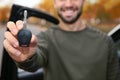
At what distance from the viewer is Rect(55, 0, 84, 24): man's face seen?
2449mm

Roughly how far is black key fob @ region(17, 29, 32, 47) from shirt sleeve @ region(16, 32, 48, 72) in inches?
9.3

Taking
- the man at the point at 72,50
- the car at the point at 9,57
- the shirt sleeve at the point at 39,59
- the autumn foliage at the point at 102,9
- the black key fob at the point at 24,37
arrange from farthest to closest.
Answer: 1. the autumn foliage at the point at 102,9
2. the car at the point at 9,57
3. the man at the point at 72,50
4. the shirt sleeve at the point at 39,59
5. the black key fob at the point at 24,37

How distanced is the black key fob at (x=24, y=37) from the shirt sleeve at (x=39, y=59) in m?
0.24

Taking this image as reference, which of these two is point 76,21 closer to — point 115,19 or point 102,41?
point 102,41

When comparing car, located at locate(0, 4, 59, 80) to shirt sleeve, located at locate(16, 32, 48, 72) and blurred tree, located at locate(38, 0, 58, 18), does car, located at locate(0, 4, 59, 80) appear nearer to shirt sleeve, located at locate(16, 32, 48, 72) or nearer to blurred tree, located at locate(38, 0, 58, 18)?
shirt sleeve, located at locate(16, 32, 48, 72)

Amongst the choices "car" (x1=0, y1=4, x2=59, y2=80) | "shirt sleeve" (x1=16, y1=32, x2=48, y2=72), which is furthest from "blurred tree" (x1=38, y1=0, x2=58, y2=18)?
"shirt sleeve" (x1=16, y1=32, x2=48, y2=72)

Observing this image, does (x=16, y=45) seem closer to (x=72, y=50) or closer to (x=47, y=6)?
(x=72, y=50)

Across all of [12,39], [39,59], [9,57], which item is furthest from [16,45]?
[9,57]

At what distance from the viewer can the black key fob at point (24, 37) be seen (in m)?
1.75

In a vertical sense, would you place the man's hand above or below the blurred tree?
above

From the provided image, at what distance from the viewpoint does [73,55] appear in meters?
2.45

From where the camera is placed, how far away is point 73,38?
8.14ft

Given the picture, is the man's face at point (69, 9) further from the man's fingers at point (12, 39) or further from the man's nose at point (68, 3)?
the man's fingers at point (12, 39)

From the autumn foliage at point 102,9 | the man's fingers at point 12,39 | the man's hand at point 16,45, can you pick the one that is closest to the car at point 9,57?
the man's hand at point 16,45
